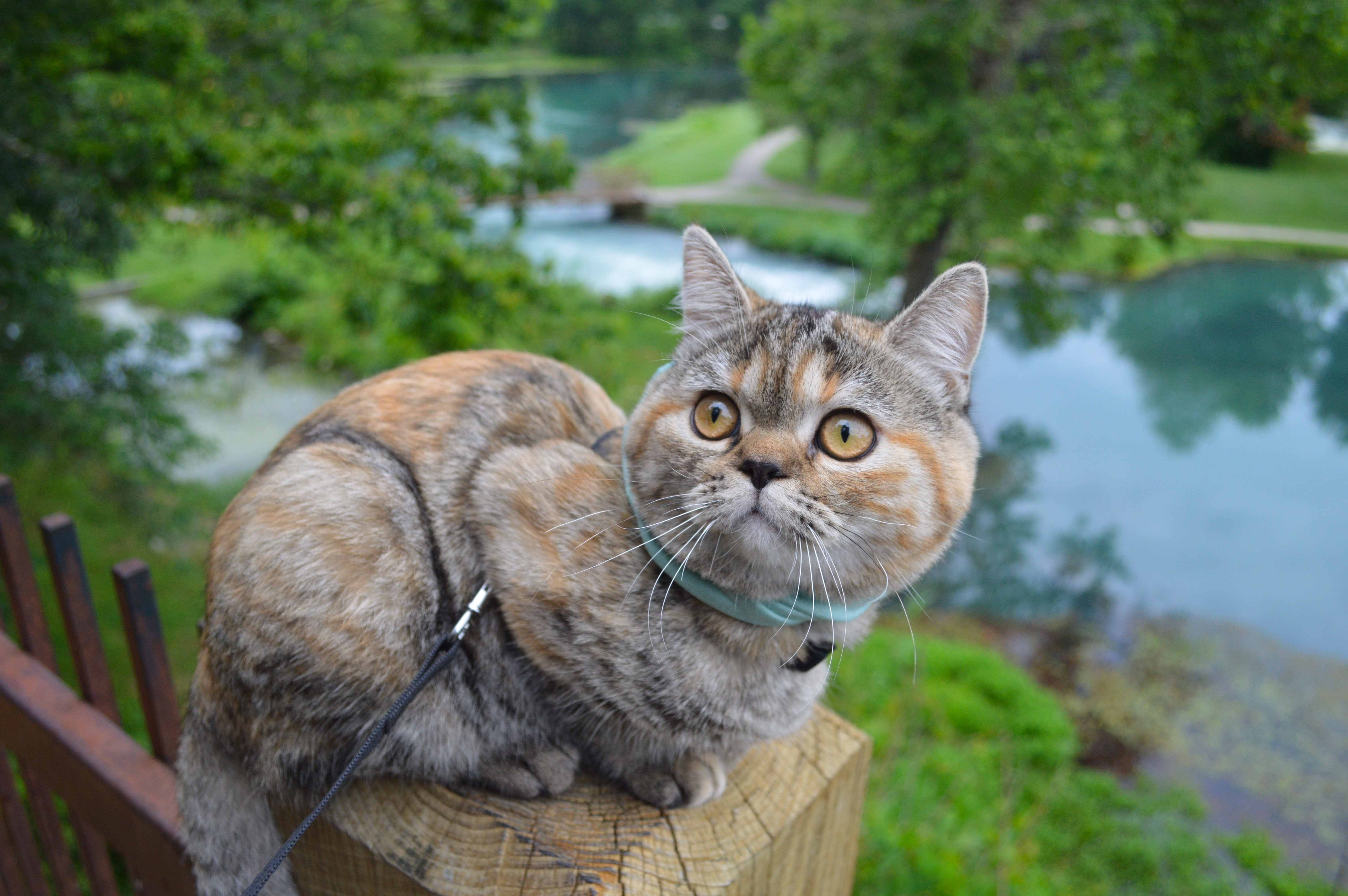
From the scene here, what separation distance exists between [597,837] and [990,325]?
12629mm

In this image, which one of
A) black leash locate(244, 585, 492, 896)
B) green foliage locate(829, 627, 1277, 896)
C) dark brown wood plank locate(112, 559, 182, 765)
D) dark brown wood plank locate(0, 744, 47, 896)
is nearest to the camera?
black leash locate(244, 585, 492, 896)

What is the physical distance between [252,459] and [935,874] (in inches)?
298

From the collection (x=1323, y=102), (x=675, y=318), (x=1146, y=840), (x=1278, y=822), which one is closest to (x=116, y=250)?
(x=675, y=318)

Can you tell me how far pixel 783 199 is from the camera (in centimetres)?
2152

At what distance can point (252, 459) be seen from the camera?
28.0ft

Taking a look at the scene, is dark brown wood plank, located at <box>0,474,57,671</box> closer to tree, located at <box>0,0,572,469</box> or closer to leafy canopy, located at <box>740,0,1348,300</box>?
tree, located at <box>0,0,572,469</box>

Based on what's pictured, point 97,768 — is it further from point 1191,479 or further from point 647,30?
point 647,30

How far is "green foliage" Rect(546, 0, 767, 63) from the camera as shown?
35562 mm

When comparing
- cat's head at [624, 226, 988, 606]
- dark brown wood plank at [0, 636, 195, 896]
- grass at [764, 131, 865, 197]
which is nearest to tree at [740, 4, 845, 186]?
grass at [764, 131, 865, 197]

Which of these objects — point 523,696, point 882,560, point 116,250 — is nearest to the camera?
point 882,560

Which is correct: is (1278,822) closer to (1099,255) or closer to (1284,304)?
(1284,304)

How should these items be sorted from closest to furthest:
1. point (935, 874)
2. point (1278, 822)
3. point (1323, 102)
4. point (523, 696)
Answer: point (523, 696) → point (935, 874) → point (1278, 822) → point (1323, 102)

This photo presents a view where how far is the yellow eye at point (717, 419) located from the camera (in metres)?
1.47

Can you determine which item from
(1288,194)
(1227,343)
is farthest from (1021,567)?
(1288,194)
